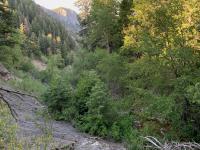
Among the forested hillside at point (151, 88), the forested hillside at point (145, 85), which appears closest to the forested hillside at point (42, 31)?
the forested hillside at point (145, 85)

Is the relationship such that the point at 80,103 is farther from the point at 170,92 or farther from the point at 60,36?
the point at 60,36

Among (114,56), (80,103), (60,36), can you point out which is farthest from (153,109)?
(60,36)

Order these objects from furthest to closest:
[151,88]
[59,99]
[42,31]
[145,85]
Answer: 1. [42,31]
2. [59,99]
3. [145,85]
4. [151,88]

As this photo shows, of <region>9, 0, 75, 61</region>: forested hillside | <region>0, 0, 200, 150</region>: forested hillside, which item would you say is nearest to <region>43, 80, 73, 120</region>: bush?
<region>0, 0, 200, 150</region>: forested hillside

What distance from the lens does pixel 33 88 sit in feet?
124

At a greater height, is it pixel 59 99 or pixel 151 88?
pixel 151 88

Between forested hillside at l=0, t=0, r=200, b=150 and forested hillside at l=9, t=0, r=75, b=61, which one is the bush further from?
forested hillside at l=9, t=0, r=75, b=61

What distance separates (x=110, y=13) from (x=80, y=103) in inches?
398

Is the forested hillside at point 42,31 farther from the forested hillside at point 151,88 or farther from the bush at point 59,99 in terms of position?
the forested hillside at point 151,88

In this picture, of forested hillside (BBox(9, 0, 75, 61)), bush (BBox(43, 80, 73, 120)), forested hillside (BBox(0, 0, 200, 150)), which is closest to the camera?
forested hillside (BBox(0, 0, 200, 150))

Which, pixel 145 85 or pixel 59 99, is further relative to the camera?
pixel 59 99

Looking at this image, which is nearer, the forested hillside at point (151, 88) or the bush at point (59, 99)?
the forested hillside at point (151, 88)

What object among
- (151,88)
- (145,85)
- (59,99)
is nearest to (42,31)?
(59,99)

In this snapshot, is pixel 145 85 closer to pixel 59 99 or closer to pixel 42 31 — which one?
pixel 59 99
